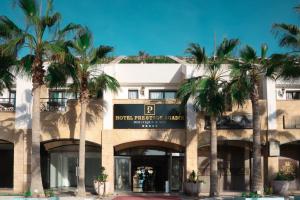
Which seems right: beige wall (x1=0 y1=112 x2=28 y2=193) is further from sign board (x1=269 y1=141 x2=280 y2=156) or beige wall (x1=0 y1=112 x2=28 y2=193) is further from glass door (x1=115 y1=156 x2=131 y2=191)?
sign board (x1=269 y1=141 x2=280 y2=156)

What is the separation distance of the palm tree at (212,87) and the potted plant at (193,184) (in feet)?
5.57

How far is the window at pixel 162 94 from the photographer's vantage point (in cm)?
3425

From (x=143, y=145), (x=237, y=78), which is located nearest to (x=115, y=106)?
(x=143, y=145)

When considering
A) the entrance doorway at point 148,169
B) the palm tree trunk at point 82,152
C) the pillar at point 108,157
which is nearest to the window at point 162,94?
the entrance doorway at point 148,169

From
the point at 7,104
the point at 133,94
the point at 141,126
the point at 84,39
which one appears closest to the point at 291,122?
the point at 141,126

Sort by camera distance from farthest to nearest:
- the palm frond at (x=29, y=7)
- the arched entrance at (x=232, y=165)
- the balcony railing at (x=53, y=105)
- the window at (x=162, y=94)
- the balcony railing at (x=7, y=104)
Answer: the window at (x=162, y=94)
the arched entrance at (x=232, y=165)
the balcony railing at (x=7, y=104)
the balcony railing at (x=53, y=105)
the palm frond at (x=29, y=7)

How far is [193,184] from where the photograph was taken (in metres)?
30.5

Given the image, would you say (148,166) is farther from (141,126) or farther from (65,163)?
(65,163)

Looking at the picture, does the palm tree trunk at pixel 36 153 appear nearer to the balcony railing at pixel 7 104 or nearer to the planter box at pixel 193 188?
the balcony railing at pixel 7 104

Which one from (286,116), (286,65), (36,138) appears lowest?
(36,138)

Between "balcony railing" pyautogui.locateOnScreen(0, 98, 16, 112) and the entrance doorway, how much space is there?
7522 millimetres

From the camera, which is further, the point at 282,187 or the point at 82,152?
the point at 282,187

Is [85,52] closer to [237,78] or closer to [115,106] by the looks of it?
[115,106]

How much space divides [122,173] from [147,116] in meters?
4.69
